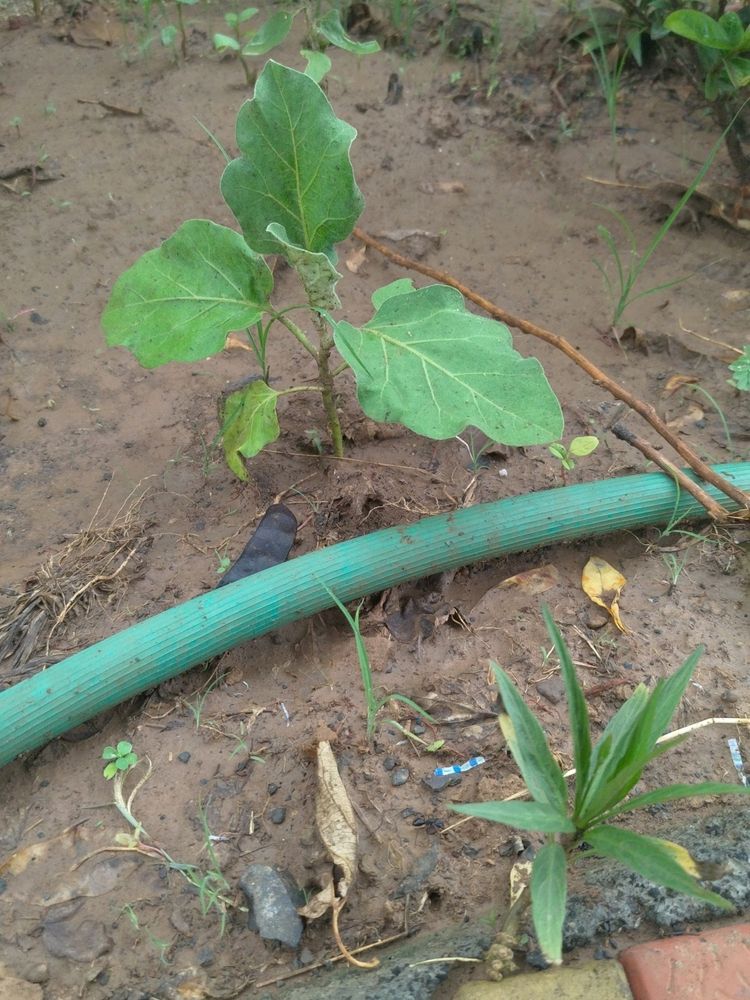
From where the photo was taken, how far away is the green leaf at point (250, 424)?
5.26ft

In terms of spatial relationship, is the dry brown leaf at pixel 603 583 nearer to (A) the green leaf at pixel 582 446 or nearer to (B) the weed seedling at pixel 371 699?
(A) the green leaf at pixel 582 446

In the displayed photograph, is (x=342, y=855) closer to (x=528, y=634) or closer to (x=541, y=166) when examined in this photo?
(x=528, y=634)

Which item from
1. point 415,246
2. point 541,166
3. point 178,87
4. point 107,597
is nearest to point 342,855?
point 107,597

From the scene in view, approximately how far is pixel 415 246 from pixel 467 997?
Answer: 2109mm

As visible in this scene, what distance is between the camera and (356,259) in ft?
8.28

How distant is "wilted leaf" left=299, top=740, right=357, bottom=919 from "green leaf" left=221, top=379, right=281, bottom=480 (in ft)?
1.95

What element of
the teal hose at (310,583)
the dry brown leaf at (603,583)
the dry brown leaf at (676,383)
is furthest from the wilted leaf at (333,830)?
the dry brown leaf at (676,383)

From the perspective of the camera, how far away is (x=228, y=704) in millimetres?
1517

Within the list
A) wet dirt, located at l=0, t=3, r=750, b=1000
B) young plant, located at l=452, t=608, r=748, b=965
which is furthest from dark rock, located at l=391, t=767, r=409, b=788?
young plant, located at l=452, t=608, r=748, b=965

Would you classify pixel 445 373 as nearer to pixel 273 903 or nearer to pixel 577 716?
pixel 577 716

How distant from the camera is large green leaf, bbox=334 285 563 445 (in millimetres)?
1413

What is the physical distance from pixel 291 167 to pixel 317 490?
0.68 meters

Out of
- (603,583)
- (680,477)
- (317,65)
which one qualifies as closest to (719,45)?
(317,65)

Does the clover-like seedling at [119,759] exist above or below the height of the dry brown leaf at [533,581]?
below
